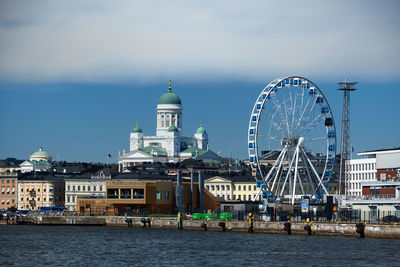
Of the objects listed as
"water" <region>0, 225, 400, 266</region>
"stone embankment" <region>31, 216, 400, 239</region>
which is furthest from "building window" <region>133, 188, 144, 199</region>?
"water" <region>0, 225, 400, 266</region>

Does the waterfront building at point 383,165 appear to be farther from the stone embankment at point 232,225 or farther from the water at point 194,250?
the water at point 194,250

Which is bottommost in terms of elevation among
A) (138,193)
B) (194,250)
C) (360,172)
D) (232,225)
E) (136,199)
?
(194,250)

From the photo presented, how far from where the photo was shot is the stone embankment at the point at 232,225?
94438mm

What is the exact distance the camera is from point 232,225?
11450 centimetres

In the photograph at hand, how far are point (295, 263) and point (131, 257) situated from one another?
14719 millimetres

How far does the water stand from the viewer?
78.2m

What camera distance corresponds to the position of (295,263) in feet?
251

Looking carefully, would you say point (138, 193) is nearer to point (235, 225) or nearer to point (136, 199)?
point (136, 199)

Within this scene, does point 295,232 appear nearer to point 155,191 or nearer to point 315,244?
point 315,244

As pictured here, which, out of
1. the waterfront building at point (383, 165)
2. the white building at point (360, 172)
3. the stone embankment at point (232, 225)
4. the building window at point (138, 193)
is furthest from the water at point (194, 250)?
the white building at point (360, 172)

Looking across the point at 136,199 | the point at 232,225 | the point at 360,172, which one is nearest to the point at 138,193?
the point at 136,199

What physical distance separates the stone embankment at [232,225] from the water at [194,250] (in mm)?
1655

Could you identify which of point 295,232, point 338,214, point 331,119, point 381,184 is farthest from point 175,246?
point 331,119

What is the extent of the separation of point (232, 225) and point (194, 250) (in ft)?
84.6
